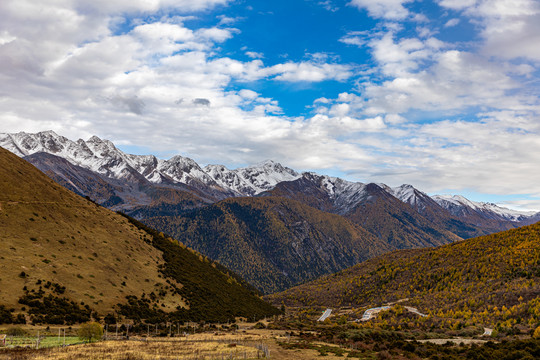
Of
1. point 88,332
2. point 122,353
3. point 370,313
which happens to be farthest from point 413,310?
point 122,353

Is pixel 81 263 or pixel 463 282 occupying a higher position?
pixel 81 263

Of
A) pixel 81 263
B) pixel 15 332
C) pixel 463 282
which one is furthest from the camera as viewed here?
pixel 463 282

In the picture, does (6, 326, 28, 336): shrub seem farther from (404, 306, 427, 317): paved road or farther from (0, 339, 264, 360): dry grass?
(404, 306, 427, 317): paved road

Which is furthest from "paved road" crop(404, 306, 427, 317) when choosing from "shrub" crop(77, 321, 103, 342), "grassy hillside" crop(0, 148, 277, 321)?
"shrub" crop(77, 321, 103, 342)

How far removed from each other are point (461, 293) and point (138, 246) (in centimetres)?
10607

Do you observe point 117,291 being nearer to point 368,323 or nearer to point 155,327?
point 155,327

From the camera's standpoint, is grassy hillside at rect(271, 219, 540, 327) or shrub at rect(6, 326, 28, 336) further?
grassy hillside at rect(271, 219, 540, 327)

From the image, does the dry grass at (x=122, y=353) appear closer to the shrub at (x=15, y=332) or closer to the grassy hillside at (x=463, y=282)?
the shrub at (x=15, y=332)

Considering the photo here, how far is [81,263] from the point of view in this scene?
273 ft

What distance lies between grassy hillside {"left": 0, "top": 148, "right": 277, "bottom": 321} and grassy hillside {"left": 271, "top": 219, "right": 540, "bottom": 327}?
58.4 meters

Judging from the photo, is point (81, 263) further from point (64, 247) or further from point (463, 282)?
point (463, 282)

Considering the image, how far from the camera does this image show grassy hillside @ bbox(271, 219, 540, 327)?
8556 cm

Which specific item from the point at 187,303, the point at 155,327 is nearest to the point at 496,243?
the point at 187,303

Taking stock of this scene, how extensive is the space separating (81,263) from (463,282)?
382 feet
